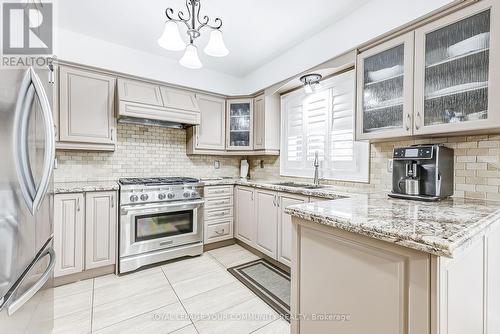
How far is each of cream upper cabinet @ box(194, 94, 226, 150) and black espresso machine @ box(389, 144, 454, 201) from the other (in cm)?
236

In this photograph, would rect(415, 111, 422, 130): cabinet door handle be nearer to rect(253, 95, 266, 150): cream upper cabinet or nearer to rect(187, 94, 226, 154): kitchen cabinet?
rect(253, 95, 266, 150): cream upper cabinet

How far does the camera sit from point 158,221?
2604mm

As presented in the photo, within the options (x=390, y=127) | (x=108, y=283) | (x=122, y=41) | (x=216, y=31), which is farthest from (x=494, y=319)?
(x=122, y=41)

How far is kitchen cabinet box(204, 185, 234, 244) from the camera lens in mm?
2984

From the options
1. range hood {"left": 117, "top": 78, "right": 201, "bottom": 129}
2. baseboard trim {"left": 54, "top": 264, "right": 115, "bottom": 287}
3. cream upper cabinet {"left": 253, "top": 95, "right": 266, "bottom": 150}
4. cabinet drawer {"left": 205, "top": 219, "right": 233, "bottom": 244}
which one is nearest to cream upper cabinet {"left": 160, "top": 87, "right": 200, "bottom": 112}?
range hood {"left": 117, "top": 78, "right": 201, "bottom": 129}

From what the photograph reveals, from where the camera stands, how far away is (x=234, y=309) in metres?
1.83

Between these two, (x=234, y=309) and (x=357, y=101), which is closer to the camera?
(x=234, y=309)

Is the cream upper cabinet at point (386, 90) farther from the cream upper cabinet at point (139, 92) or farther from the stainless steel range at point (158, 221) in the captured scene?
the cream upper cabinet at point (139, 92)

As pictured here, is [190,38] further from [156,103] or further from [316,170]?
[316,170]

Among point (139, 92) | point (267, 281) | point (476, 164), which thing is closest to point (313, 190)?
point (267, 281)

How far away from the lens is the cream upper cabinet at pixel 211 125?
325 centimetres

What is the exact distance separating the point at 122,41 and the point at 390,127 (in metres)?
3.04

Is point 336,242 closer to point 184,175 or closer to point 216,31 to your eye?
point 216,31

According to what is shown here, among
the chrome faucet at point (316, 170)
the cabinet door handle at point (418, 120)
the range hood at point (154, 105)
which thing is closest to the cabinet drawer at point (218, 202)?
the range hood at point (154, 105)
